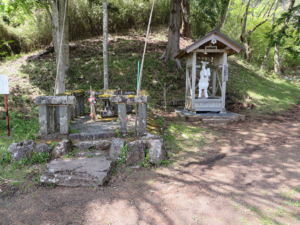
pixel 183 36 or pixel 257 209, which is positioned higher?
pixel 183 36

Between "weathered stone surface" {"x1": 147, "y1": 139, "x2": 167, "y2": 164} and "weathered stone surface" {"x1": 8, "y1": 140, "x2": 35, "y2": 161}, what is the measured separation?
2.44 meters

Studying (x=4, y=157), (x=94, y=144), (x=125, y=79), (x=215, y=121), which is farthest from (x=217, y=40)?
(x=4, y=157)

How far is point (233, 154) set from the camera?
14.4 feet

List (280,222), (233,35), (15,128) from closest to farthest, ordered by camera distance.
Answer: (280,222)
(15,128)
(233,35)

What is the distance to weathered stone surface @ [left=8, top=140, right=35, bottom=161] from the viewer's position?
12.2 feet

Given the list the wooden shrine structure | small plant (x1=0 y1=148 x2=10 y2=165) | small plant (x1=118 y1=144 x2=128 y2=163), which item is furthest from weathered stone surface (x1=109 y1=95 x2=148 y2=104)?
the wooden shrine structure

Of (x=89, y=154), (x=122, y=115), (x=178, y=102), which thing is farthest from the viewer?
(x=178, y=102)

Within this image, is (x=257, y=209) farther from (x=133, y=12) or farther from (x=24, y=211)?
(x=133, y=12)

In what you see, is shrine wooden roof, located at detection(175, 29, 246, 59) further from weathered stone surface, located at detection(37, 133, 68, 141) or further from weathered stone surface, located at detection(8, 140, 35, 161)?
weathered stone surface, located at detection(8, 140, 35, 161)

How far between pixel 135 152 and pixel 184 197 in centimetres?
138

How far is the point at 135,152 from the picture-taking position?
3832 millimetres

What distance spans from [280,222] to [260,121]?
19.1 ft

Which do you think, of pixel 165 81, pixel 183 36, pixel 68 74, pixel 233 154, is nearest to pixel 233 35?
pixel 183 36

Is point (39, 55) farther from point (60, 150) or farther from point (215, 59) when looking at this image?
point (215, 59)
